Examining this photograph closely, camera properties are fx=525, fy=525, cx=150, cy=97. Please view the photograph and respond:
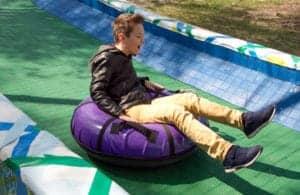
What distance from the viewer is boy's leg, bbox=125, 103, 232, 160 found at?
348cm

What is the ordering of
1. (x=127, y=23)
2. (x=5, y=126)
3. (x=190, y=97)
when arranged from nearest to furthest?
(x=5, y=126) → (x=127, y=23) → (x=190, y=97)

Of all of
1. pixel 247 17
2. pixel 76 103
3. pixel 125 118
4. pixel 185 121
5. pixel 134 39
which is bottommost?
pixel 76 103

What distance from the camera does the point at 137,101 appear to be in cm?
400

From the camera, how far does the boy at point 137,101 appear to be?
3.70m

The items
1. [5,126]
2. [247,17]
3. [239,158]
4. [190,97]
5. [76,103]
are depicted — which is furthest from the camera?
[247,17]

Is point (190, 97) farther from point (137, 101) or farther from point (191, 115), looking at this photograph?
point (137, 101)

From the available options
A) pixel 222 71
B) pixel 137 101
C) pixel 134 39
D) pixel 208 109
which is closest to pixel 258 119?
pixel 208 109

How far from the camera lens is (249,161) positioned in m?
3.40

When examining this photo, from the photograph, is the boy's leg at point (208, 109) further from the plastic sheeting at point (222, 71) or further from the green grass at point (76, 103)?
the plastic sheeting at point (222, 71)

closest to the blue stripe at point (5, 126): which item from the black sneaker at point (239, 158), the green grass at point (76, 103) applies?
the green grass at point (76, 103)

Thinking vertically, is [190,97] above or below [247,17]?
above

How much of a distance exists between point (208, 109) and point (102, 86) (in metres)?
Result: 0.80

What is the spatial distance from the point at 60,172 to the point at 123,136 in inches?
29.3

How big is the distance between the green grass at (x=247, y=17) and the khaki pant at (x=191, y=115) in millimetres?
4051
